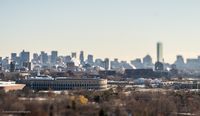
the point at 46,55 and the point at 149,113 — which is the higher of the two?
the point at 46,55

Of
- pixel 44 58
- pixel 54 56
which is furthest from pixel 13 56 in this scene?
pixel 54 56

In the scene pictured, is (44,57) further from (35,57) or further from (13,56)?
(13,56)

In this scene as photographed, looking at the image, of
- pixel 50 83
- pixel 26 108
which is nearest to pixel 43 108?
pixel 26 108

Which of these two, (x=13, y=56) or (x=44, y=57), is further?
(x=44, y=57)

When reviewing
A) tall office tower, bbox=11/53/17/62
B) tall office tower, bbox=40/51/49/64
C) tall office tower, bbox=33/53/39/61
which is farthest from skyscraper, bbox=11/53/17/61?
tall office tower, bbox=40/51/49/64

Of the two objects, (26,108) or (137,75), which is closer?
(26,108)

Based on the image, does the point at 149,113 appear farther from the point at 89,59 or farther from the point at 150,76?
the point at 89,59

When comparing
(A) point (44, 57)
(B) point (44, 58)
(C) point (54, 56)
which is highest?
(C) point (54, 56)

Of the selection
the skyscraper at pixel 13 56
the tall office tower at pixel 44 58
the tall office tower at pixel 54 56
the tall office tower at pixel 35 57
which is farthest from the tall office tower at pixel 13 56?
the tall office tower at pixel 54 56

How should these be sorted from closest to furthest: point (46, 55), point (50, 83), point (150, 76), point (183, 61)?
1. point (50, 83)
2. point (150, 76)
3. point (46, 55)
4. point (183, 61)

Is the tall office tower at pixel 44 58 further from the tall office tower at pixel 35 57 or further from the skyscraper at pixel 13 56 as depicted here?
the skyscraper at pixel 13 56

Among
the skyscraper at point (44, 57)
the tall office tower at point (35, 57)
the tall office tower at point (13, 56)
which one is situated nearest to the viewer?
the tall office tower at point (13, 56)
